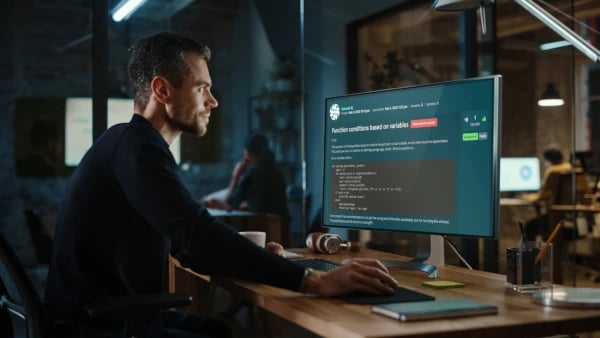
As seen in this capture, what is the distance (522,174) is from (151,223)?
3848mm

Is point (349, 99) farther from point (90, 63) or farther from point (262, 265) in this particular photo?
point (90, 63)

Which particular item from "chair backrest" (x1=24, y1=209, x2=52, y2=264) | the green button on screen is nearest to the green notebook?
the green button on screen

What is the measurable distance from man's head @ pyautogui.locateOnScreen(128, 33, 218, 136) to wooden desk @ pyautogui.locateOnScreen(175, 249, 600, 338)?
51cm

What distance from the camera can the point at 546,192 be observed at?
5062 mm

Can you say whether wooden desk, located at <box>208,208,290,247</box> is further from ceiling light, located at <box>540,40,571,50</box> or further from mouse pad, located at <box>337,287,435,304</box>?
mouse pad, located at <box>337,287,435,304</box>

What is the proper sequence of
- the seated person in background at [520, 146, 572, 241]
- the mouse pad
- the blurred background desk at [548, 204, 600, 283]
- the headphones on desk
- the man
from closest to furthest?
1. the mouse pad
2. the man
3. the headphones on desk
4. the blurred background desk at [548, 204, 600, 283]
5. the seated person in background at [520, 146, 572, 241]

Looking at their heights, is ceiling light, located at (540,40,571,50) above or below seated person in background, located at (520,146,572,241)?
above

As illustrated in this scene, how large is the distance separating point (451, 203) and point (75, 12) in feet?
9.86

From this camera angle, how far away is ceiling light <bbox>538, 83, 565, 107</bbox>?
482cm

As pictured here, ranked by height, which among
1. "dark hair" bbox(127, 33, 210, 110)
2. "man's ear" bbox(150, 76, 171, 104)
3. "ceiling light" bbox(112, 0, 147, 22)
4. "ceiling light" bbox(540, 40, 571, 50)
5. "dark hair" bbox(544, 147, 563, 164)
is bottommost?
"dark hair" bbox(544, 147, 563, 164)

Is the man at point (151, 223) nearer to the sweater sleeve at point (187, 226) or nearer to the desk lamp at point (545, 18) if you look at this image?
the sweater sleeve at point (187, 226)

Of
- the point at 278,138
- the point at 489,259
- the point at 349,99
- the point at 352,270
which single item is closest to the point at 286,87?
the point at 278,138

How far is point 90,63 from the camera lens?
422 cm

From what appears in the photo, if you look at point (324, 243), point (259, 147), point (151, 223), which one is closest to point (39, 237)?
point (259, 147)
